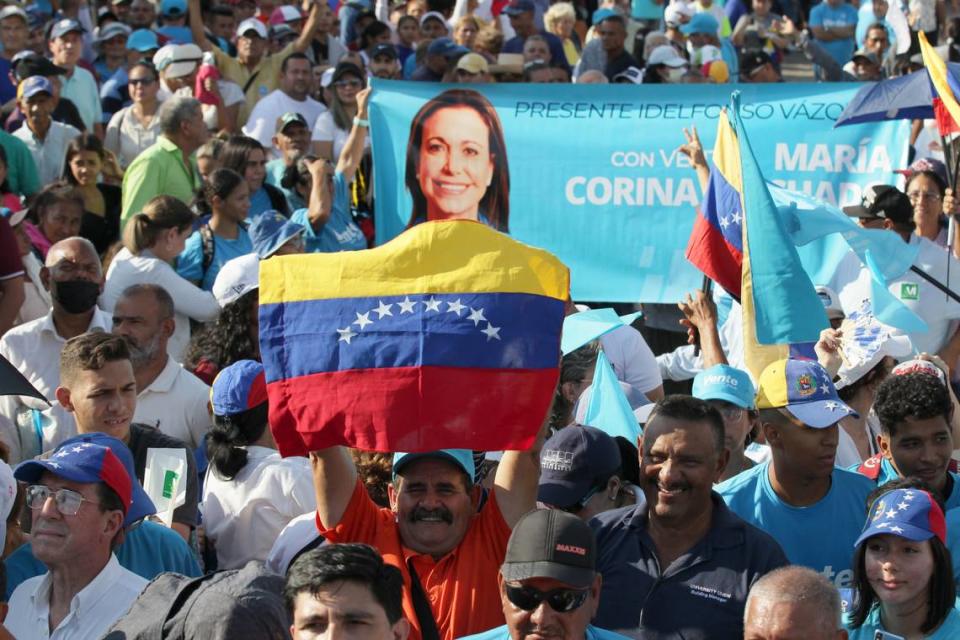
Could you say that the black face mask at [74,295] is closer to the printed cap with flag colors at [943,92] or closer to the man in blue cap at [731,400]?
the man in blue cap at [731,400]

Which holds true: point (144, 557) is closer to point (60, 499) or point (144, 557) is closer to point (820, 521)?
point (60, 499)

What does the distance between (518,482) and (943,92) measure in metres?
3.97

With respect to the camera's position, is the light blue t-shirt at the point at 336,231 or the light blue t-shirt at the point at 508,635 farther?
the light blue t-shirt at the point at 336,231

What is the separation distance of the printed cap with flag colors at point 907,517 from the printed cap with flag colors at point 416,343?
100 cm

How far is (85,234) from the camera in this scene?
9.82 meters

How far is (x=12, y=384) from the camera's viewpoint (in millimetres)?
6094

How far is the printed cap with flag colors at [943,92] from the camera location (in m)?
7.80

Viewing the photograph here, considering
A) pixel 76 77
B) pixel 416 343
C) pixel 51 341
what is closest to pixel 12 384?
pixel 51 341

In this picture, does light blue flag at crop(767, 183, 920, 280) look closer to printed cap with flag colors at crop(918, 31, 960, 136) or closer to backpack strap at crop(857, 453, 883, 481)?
printed cap with flag colors at crop(918, 31, 960, 136)

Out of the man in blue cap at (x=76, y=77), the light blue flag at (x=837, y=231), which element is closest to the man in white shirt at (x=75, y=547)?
the light blue flag at (x=837, y=231)

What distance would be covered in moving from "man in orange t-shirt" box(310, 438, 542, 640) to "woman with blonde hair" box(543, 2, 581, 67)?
10.5 meters

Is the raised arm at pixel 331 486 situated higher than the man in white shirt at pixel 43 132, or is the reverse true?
the man in white shirt at pixel 43 132

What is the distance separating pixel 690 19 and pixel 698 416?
1121 cm

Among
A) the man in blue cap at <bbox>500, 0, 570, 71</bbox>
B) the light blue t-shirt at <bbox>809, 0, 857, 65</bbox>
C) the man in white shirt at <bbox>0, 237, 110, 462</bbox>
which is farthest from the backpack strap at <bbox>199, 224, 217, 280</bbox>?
the light blue t-shirt at <bbox>809, 0, 857, 65</bbox>
